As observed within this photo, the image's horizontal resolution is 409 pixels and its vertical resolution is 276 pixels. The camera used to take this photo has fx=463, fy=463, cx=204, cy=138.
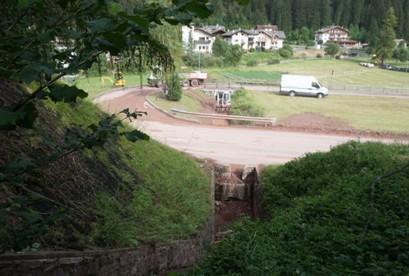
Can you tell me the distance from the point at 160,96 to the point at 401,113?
1353 centimetres

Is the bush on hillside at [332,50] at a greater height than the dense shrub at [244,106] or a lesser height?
greater

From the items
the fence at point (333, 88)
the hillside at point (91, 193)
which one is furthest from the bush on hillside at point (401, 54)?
the hillside at point (91, 193)

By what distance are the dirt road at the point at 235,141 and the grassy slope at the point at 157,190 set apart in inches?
177

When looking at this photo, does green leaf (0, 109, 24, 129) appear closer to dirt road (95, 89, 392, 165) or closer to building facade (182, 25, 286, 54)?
dirt road (95, 89, 392, 165)

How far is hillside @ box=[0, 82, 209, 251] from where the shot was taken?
3.45 metres

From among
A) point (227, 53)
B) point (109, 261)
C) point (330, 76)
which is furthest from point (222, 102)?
point (227, 53)

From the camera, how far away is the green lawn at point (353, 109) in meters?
21.7

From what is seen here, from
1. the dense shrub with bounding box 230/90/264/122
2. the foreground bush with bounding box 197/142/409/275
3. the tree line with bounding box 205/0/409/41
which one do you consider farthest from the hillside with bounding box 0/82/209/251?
the tree line with bounding box 205/0/409/41

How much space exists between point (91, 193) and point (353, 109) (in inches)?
956

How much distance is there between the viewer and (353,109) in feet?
88.4

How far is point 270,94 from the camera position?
105ft

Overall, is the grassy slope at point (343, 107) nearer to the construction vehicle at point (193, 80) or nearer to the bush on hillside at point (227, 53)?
the construction vehicle at point (193, 80)

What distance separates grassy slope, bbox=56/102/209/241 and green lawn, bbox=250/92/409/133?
44.8 feet

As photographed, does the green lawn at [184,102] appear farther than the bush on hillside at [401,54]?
→ No
